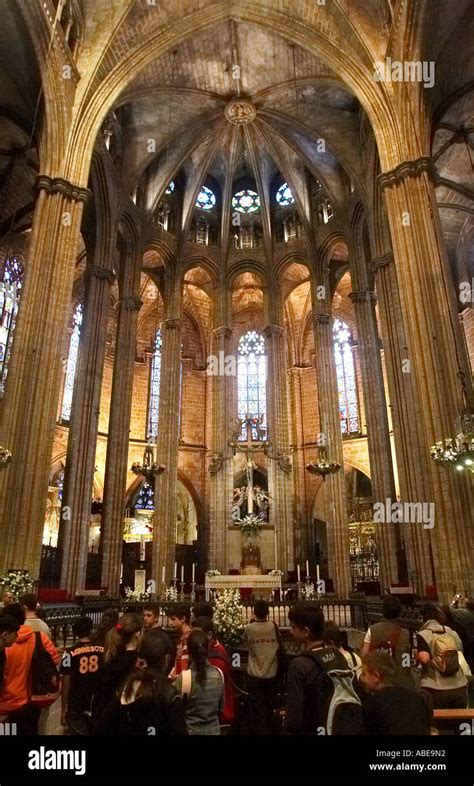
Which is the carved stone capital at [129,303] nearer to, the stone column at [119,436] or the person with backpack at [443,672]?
the stone column at [119,436]

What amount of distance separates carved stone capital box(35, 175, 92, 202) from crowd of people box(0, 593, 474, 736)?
41.5 feet

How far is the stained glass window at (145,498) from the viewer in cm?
2848

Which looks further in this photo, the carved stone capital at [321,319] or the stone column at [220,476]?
Answer: the carved stone capital at [321,319]

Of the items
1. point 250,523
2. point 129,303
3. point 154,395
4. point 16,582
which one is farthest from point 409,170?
point 154,395

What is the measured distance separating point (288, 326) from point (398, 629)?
2730cm

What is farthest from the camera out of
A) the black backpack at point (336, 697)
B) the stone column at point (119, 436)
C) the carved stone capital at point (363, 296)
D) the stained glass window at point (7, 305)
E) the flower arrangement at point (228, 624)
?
the carved stone capital at point (363, 296)

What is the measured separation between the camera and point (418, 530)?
15.0 m

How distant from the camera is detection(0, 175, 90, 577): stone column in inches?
479

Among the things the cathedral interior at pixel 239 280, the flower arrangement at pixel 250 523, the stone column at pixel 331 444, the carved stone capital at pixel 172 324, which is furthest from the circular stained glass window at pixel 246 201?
the flower arrangement at pixel 250 523

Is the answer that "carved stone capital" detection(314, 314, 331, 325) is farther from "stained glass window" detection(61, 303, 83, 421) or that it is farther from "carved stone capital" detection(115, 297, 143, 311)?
"stained glass window" detection(61, 303, 83, 421)

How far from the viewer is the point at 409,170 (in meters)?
14.4

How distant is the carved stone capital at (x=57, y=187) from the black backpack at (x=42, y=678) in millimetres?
13512

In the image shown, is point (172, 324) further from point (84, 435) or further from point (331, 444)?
point (331, 444)

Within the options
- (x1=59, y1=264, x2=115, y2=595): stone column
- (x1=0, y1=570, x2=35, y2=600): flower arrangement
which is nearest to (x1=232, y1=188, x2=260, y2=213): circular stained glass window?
(x1=59, y1=264, x2=115, y2=595): stone column
